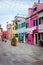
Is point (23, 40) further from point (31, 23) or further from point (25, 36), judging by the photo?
point (31, 23)

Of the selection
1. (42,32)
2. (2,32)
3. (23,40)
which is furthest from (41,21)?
(2,32)

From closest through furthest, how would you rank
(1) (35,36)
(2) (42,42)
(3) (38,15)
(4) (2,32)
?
(2) (42,42) → (3) (38,15) → (1) (35,36) → (4) (2,32)

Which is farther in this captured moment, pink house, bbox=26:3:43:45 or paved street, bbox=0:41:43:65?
pink house, bbox=26:3:43:45

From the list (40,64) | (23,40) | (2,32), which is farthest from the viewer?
(2,32)

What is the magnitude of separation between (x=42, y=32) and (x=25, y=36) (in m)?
18.5

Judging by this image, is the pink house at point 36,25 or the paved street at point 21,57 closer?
the paved street at point 21,57

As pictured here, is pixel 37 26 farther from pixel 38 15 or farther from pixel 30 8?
pixel 30 8

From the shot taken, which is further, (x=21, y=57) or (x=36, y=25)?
(x=36, y=25)

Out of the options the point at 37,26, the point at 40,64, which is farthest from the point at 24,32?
the point at 40,64

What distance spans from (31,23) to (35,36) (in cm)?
565

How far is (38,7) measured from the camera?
52.1m

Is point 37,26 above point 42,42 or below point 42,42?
above

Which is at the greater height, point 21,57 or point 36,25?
point 36,25

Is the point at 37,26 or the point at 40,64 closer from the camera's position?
the point at 40,64
